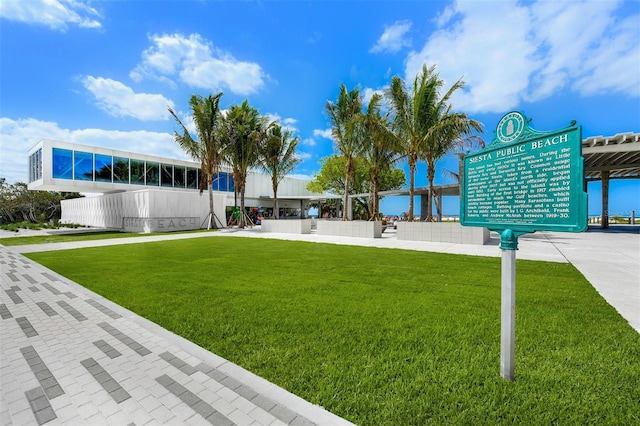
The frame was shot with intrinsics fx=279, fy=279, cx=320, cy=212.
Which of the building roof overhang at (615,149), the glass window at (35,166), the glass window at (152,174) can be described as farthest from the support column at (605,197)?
the glass window at (35,166)

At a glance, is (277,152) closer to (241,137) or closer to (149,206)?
(241,137)

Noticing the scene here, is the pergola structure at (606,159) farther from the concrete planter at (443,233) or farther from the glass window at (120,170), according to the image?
the glass window at (120,170)

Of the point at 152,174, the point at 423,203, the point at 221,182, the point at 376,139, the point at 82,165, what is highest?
the point at 376,139

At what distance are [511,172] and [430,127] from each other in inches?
582

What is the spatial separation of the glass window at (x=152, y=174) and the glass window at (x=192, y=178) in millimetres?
3843

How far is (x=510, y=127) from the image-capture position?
2.81m

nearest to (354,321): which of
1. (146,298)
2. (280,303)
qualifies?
(280,303)

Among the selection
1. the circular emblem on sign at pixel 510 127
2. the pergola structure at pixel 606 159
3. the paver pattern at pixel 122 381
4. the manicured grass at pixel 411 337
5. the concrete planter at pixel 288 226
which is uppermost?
the pergola structure at pixel 606 159

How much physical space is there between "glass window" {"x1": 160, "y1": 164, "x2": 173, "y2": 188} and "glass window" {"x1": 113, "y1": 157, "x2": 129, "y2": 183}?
3.63m

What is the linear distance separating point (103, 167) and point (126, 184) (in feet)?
8.26

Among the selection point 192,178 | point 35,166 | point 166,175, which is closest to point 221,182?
point 192,178

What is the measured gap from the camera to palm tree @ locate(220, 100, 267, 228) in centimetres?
2545

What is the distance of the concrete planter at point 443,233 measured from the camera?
1412 cm

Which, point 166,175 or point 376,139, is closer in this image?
point 376,139
